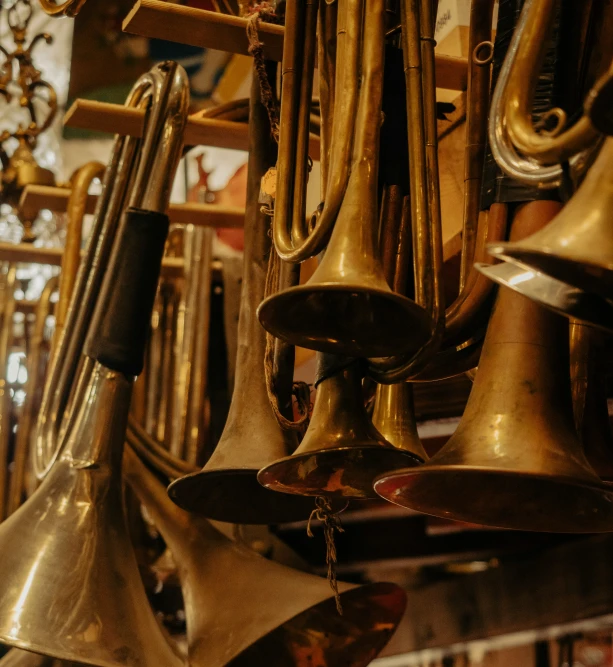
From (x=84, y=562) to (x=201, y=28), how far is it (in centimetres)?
71

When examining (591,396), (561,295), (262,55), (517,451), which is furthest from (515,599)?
(561,295)

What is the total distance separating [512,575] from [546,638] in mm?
137

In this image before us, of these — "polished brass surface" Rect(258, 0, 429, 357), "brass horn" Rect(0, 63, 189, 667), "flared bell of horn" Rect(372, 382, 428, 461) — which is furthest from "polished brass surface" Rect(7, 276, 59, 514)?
"polished brass surface" Rect(258, 0, 429, 357)

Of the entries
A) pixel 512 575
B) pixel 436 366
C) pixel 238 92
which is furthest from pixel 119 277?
pixel 238 92

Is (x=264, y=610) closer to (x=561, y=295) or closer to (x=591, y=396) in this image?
(x=591, y=396)

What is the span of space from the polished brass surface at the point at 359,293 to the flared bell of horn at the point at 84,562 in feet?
1.73

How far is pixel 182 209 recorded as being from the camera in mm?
2215

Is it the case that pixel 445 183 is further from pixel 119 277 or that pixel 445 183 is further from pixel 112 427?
pixel 112 427

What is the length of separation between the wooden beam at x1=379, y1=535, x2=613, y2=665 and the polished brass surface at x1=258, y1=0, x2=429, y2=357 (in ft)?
3.55

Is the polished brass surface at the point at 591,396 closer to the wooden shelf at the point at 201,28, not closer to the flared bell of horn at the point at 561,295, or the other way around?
the flared bell of horn at the point at 561,295

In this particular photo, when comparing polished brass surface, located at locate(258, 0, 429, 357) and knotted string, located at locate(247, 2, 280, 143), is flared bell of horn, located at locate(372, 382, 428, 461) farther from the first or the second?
knotted string, located at locate(247, 2, 280, 143)

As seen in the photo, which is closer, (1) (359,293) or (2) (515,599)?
(1) (359,293)

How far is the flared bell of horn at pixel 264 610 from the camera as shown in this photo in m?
1.53

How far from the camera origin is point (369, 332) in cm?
106
